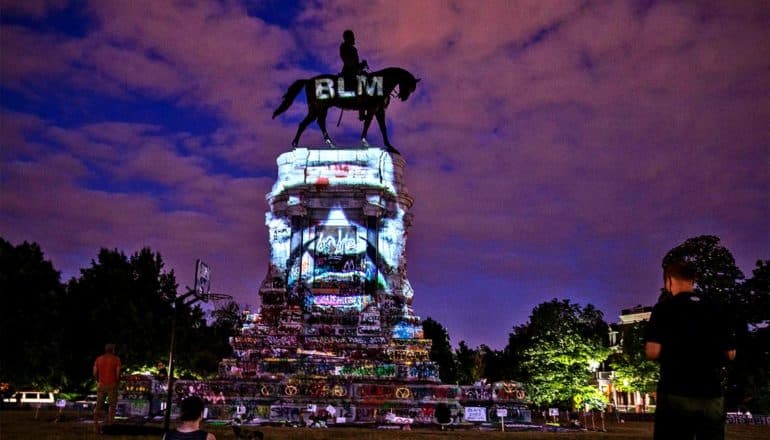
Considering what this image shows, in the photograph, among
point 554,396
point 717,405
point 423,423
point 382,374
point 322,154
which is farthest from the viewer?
point 554,396

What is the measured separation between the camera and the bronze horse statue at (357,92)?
147 ft

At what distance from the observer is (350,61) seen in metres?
45.4

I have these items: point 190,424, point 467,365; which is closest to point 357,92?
point 190,424

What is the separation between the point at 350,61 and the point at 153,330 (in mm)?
25347

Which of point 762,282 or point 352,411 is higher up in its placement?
point 762,282

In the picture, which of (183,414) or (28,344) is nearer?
(183,414)

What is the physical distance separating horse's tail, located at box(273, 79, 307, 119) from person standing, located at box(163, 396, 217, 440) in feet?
128

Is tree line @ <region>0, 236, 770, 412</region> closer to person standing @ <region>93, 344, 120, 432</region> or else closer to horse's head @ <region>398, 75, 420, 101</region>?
horse's head @ <region>398, 75, 420, 101</region>

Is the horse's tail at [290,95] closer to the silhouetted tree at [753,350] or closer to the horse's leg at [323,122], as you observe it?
the horse's leg at [323,122]

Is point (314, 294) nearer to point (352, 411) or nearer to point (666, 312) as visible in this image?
point (352, 411)

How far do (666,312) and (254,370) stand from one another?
A: 3246 cm

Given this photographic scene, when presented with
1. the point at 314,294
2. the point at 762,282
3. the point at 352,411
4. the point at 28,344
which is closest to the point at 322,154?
the point at 314,294

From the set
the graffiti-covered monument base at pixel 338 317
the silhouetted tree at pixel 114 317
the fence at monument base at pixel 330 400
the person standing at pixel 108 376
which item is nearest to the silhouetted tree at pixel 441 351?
the silhouetted tree at pixel 114 317

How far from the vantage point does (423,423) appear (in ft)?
101
